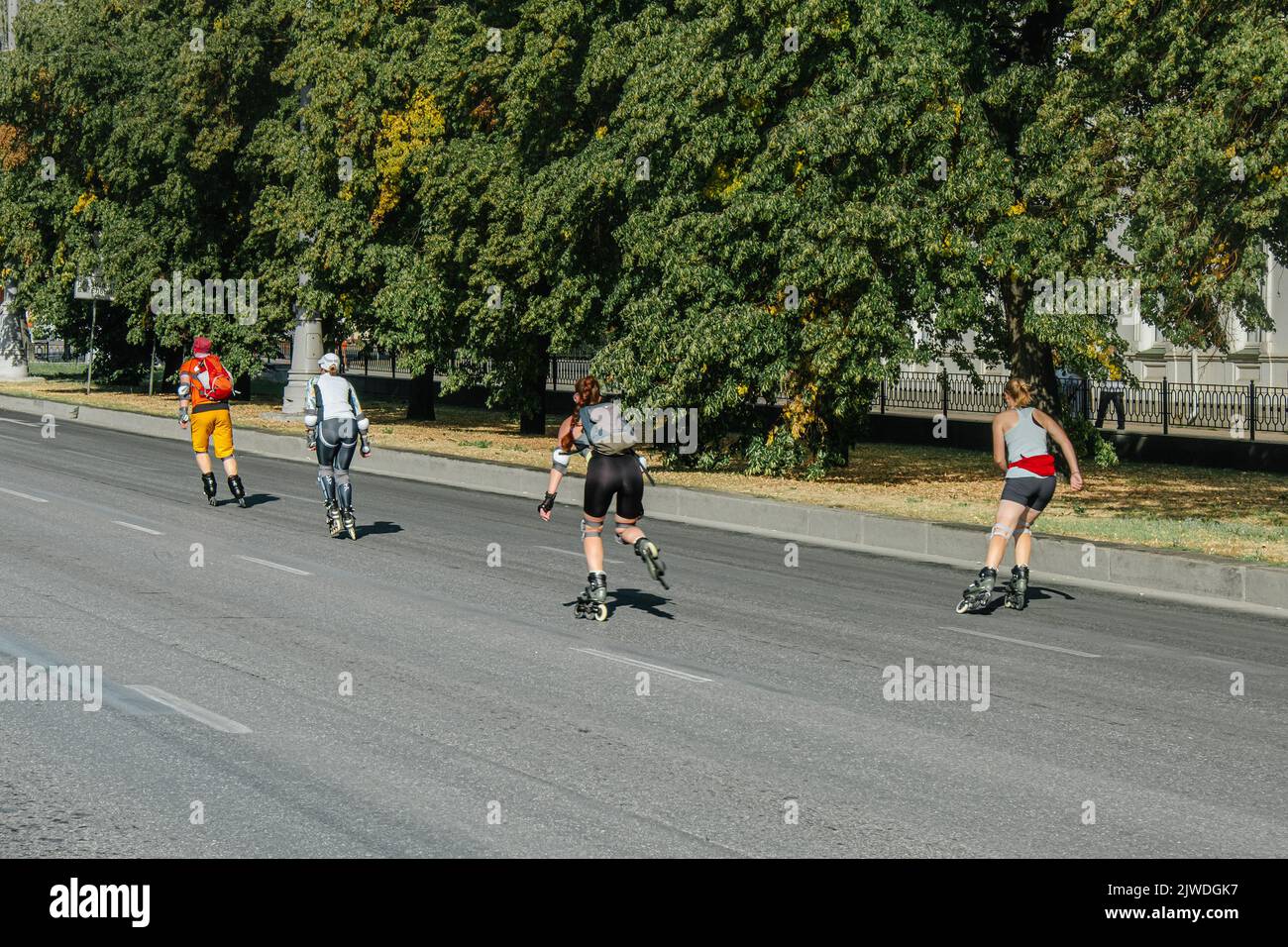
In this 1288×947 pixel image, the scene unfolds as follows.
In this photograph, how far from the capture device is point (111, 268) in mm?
44531

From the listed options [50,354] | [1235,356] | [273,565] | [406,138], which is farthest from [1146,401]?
[50,354]

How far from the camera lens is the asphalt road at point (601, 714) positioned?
7.09m

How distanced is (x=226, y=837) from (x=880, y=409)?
103ft

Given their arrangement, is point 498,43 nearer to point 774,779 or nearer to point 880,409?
point 880,409

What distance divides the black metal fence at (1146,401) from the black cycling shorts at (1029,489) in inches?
540

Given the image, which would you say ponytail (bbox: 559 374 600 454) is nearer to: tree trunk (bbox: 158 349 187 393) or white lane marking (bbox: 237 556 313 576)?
white lane marking (bbox: 237 556 313 576)

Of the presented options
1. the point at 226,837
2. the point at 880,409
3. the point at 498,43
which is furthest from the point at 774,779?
the point at 880,409

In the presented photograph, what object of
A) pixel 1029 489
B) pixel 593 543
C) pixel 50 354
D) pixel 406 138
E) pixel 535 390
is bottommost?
pixel 593 543

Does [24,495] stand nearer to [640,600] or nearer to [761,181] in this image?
[640,600]

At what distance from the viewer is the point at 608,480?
1297 cm

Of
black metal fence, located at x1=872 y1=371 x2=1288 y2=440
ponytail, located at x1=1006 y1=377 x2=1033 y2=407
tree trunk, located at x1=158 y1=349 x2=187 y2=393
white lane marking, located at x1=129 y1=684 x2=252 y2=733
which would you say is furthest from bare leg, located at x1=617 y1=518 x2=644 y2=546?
tree trunk, located at x1=158 y1=349 x2=187 y2=393

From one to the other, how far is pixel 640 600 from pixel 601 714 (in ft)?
15.5

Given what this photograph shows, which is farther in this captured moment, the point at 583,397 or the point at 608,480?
the point at 583,397

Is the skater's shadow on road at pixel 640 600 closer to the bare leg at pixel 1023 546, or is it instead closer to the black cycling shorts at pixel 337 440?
the bare leg at pixel 1023 546
